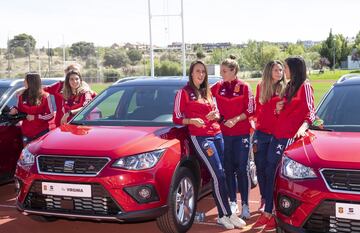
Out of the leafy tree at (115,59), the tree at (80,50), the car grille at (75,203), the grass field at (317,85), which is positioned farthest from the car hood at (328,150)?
the leafy tree at (115,59)

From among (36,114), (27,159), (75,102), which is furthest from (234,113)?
(36,114)

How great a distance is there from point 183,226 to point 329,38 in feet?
289

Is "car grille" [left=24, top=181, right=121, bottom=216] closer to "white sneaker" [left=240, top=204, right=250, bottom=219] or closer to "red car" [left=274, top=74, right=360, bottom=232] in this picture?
"red car" [left=274, top=74, right=360, bottom=232]

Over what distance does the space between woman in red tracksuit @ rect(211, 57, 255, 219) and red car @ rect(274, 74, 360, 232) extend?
98 centimetres

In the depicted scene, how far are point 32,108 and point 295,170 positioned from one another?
4.09 meters

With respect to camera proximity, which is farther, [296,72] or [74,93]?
[74,93]

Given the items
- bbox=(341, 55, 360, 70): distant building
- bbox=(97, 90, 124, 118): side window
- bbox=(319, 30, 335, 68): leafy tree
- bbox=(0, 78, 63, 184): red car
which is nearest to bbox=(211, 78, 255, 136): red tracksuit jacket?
bbox=(97, 90, 124, 118): side window

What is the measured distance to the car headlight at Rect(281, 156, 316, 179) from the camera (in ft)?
13.8

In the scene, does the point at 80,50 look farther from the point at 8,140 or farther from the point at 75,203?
the point at 75,203

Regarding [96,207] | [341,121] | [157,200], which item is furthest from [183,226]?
[341,121]

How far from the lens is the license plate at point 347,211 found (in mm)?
3869

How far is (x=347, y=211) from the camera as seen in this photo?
3900mm

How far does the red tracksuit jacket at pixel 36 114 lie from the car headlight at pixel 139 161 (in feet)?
8.94

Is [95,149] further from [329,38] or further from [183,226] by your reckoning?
[329,38]
